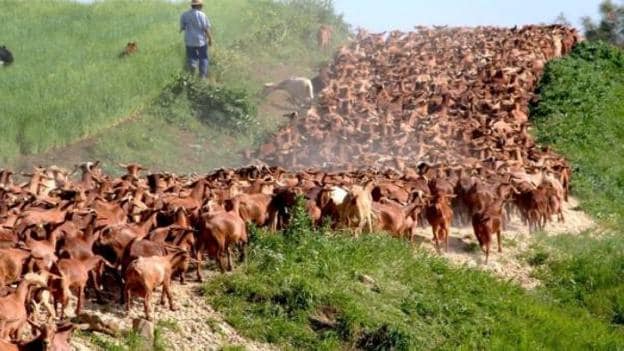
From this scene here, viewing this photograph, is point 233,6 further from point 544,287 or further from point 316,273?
point 316,273

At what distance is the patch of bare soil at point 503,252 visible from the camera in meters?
14.9

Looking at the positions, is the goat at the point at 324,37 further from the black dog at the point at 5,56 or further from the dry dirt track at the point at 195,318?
the dry dirt track at the point at 195,318

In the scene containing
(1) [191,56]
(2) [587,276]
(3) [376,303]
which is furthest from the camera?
(1) [191,56]

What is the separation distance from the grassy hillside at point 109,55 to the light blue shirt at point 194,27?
2.18ft

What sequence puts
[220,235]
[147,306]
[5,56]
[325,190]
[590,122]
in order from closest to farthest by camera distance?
[147,306] → [220,235] → [325,190] → [590,122] → [5,56]

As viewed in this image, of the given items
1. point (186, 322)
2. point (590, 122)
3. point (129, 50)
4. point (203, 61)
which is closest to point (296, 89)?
point (203, 61)

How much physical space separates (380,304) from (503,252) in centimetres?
415

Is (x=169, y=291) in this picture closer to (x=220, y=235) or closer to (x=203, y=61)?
(x=220, y=235)

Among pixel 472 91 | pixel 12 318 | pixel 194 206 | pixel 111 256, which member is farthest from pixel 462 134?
pixel 12 318

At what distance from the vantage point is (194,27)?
24766 millimetres

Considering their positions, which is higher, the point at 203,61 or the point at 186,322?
the point at 203,61

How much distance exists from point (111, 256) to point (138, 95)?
1248 centimetres

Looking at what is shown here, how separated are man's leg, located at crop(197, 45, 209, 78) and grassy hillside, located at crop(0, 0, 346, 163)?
18.2 inches

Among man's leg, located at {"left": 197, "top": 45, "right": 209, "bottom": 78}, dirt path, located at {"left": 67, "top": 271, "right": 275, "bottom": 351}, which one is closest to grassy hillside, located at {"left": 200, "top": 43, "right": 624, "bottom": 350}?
dirt path, located at {"left": 67, "top": 271, "right": 275, "bottom": 351}
